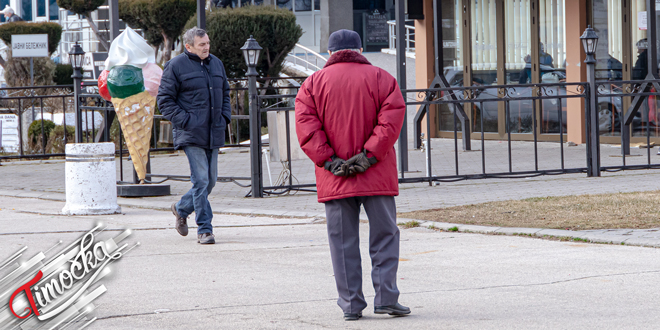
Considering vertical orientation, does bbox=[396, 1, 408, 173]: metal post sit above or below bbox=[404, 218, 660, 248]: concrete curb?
above

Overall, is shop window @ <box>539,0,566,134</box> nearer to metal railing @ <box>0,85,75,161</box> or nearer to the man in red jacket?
metal railing @ <box>0,85,75,161</box>

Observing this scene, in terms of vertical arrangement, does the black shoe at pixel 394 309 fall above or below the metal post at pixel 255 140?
below

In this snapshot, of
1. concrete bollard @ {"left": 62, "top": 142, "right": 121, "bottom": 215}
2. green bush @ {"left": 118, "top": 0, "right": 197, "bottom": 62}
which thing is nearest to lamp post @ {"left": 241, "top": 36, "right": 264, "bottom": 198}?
concrete bollard @ {"left": 62, "top": 142, "right": 121, "bottom": 215}

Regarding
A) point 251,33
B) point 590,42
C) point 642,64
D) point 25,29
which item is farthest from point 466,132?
point 25,29

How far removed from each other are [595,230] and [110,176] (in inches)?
203

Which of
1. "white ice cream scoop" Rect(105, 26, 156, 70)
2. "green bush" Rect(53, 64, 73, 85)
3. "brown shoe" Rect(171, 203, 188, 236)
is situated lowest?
"brown shoe" Rect(171, 203, 188, 236)

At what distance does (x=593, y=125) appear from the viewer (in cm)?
1196

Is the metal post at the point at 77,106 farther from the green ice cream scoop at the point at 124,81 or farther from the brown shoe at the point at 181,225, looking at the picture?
the brown shoe at the point at 181,225

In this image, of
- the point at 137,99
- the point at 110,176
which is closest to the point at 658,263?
the point at 110,176

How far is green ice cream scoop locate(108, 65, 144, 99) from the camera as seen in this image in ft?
34.1

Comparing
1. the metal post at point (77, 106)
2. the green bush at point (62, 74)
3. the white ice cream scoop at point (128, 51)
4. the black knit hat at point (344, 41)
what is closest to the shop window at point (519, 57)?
the metal post at point (77, 106)

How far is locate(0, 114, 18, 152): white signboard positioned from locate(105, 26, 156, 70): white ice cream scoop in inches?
314

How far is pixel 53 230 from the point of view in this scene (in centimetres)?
819

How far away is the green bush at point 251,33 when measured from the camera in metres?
22.4
